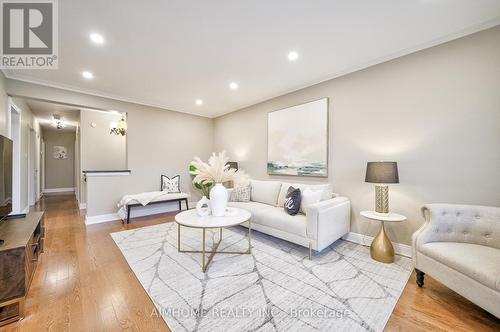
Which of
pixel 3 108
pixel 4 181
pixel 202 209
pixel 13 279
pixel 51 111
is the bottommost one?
pixel 13 279

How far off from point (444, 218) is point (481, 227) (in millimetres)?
270

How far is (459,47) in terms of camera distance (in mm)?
2281

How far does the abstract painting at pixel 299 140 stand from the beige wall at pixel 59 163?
904 cm

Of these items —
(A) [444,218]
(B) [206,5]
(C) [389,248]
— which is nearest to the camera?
(B) [206,5]

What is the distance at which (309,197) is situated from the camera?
9.80ft

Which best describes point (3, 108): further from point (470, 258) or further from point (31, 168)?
point (470, 258)

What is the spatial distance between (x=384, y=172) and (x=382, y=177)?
66 mm

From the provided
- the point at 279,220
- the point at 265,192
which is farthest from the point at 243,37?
the point at 265,192

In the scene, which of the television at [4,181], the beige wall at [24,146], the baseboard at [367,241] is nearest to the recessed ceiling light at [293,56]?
the baseboard at [367,241]

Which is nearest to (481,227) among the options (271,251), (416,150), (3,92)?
(416,150)

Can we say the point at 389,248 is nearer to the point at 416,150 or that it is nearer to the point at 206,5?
the point at 416,150

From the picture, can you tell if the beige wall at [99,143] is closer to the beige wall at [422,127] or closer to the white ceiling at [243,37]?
the white ceiling at [243,37]

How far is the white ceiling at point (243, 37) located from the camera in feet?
6.20

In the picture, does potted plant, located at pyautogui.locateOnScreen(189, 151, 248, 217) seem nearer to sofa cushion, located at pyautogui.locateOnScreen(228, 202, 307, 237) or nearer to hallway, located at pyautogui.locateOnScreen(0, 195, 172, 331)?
sofa cushion, located at pyautogui.locateOnScreen(228, 202, 307, 237)
